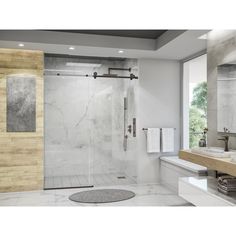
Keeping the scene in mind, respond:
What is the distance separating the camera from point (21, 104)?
4.52 metres

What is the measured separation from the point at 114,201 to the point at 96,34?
8.36 feet

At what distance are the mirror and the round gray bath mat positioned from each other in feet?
5.71

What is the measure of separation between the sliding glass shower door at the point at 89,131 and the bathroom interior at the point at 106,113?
19mm

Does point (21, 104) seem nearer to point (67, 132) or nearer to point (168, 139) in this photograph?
point (67, 132)

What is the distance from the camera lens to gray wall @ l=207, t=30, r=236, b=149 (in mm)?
3422

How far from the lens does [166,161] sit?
4.79m

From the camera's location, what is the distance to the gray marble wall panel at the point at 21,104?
4.46 metres

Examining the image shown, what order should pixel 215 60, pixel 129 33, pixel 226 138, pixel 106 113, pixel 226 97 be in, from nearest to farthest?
pixel 226 138 < pixel 226 97 < pixel 215 60 < pixel 129 33 < pixel 106 113

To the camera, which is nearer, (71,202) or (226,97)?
(226,97)

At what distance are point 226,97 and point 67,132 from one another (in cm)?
287

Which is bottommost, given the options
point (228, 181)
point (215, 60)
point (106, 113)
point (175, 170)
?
point (175, 170)

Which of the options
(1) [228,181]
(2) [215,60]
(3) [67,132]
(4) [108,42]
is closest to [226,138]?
(1) [228,181]

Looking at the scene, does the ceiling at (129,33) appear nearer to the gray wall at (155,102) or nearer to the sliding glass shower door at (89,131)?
the gray wall at (155,102)
